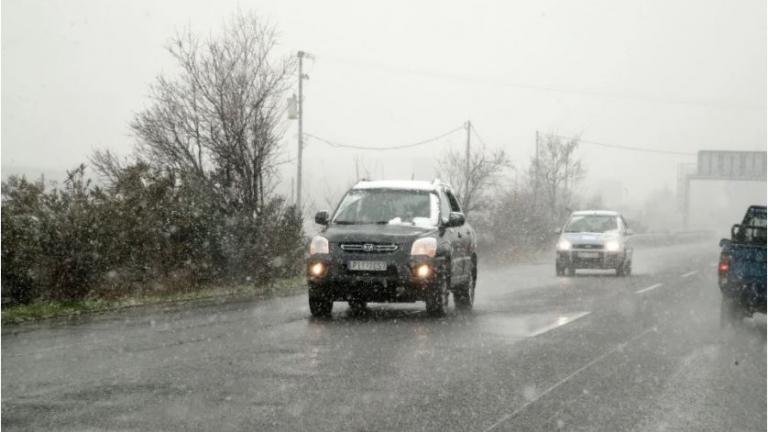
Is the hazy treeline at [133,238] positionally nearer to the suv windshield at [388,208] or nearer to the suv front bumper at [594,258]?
the suv windshield at [388,208]

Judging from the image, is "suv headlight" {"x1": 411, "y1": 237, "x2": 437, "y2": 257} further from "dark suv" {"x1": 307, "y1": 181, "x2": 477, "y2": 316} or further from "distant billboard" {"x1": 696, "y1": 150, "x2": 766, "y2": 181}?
"distant billboard" {"x1": 696, "y1": 150, "x2": 766, "y2": 181}

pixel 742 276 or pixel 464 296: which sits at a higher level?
pixel 742 276

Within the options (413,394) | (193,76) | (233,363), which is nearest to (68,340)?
(233,363)

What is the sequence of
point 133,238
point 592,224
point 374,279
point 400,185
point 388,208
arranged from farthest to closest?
point 592,224 < point 133,238 < point 400,185 < point 388,208 < point 374,279

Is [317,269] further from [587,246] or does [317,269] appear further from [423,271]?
[587,246]

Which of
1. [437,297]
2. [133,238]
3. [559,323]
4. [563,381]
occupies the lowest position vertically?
[559,323]

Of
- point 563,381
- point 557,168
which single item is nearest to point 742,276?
point 563,381

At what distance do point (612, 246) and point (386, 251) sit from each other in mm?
15114

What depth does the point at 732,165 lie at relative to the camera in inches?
3428

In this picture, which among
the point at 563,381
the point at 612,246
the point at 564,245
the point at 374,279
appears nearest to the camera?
the point at 563,381

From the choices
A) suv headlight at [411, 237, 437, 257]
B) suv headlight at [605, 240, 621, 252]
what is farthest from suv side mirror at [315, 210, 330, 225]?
suv headlight at [605, 240, 621, 252]

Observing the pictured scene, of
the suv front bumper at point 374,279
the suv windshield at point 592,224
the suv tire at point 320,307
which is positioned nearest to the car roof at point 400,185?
the suv front bumper at point 374,279

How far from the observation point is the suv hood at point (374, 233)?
45.9 ft

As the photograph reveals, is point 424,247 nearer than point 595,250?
Yes
